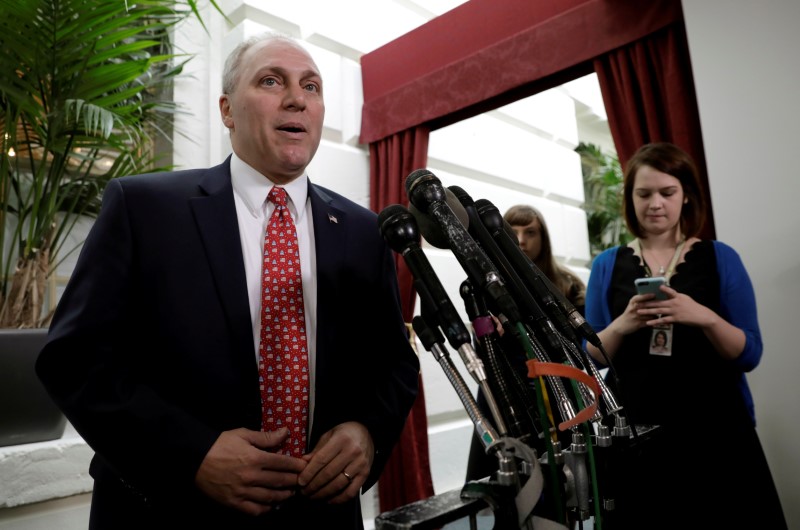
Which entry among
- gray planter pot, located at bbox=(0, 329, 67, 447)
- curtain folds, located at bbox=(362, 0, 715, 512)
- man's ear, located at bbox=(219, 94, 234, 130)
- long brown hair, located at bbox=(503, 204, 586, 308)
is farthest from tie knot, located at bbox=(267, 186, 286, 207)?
curtain folds, located at bbox=(362, 0, 715, 512)

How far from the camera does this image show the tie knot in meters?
1.08

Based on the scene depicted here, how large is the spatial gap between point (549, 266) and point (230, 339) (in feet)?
5.50

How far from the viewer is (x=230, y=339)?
3.02 feet

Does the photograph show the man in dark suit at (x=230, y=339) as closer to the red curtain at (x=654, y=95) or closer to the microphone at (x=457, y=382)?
the microphone at (x=457, y=382)

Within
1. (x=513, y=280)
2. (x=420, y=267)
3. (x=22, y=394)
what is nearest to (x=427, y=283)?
(x=420, y=267)

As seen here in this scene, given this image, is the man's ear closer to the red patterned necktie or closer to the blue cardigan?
the red patterned necktie

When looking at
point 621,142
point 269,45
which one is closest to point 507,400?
point 269,45

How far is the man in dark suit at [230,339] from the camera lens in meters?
0.81

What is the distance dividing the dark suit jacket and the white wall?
1.14 metres

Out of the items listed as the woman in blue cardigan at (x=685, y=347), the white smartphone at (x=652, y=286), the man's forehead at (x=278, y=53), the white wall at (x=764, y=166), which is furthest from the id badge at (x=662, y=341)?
the man's forehead at (x=278, y=53)

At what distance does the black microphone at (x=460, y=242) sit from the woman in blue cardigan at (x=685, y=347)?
0.53 meters

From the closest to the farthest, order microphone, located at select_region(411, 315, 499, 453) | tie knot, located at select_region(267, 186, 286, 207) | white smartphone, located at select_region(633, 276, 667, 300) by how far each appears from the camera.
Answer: microphone, located at select_region(411, 315, 499, 453)
tie knot, located at select_region(267, 186, 286, 207)
white smartphone, located at select_region(633, 276, 667, 300)

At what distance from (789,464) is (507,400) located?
54.5 inches

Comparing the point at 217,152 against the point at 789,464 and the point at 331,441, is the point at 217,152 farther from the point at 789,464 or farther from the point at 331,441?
the point at 789,464
